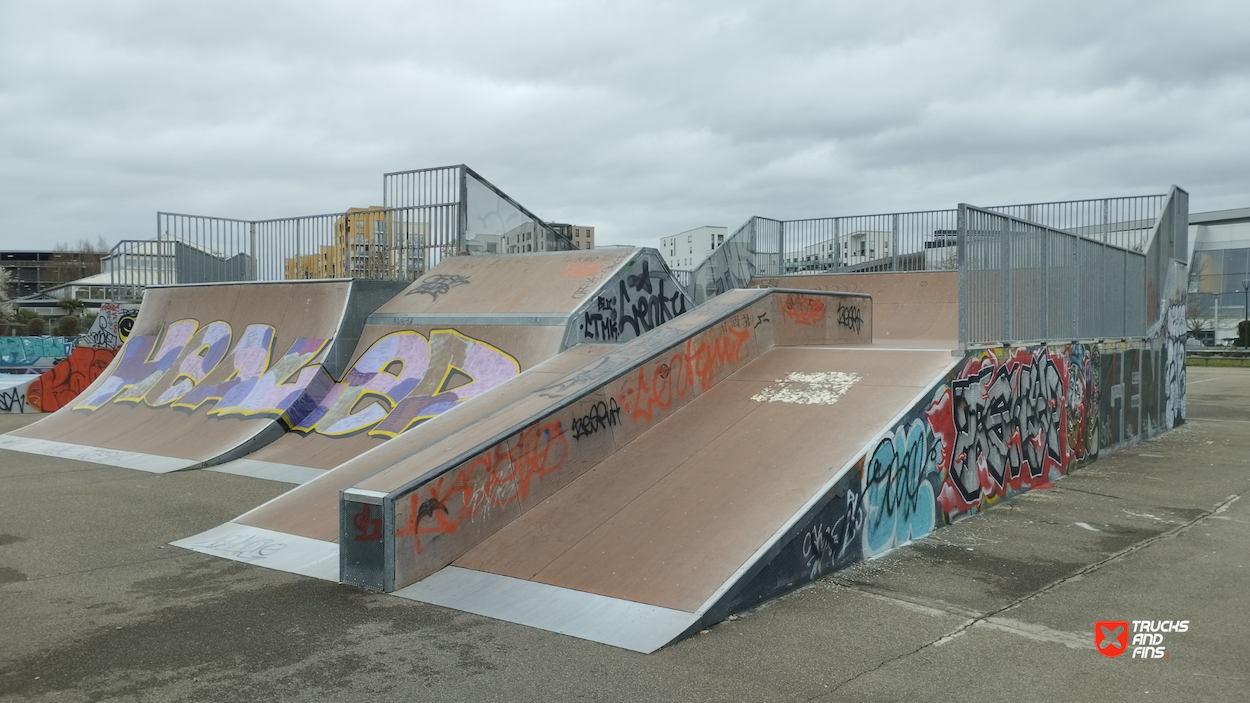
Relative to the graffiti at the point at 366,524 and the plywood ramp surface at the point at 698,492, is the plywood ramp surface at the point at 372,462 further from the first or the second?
the plywood ramp surface at the point at 698,492

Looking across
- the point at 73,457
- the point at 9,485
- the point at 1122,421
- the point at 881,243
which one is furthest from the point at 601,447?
the point at 881,243

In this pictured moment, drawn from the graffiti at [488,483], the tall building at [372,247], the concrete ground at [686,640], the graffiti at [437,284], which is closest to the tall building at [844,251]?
the tall building at [372,247]

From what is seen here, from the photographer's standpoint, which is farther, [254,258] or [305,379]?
[254,258]

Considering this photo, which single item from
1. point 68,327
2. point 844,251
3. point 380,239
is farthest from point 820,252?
point 68,327

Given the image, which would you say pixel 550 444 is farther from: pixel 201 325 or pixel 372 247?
pixel 201 325

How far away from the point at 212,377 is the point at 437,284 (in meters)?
4.06

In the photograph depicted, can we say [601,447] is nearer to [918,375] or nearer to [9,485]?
[918,375]

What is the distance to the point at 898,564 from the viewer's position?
23.6ft

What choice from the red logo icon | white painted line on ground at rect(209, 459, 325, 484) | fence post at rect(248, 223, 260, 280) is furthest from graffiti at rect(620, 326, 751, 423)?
fence post at rect(248, 223, 260, 280)

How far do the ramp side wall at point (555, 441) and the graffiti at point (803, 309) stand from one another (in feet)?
0.08

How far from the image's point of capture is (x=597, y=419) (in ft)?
26.7

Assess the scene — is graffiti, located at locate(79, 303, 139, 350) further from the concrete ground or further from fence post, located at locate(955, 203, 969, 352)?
fence post, located at locate(955, 203, 969, 352)

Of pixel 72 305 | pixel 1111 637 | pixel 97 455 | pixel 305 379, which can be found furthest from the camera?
pixel 72 305

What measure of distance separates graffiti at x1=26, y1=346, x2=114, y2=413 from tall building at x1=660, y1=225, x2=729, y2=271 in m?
14.7
